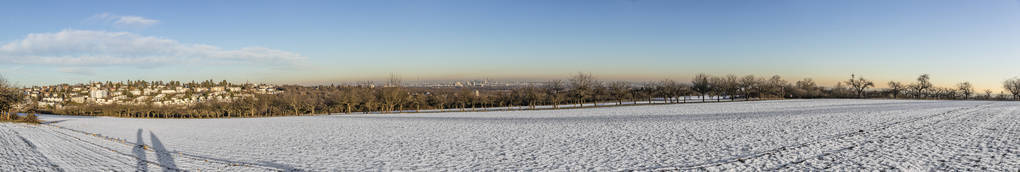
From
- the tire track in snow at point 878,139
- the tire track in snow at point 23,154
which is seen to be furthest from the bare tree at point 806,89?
the tire track in snow at point 23,154

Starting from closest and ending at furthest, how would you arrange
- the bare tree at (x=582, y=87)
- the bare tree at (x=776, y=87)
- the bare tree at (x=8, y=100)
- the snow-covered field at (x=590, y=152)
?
the snow-covered field at (x=590, y=152) → the bare tree at (x=8, y=100) → the bare tree at (x=582, y=87) → the bare tree at (x=776, y=87)

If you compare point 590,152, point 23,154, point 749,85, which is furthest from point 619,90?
point 23,154

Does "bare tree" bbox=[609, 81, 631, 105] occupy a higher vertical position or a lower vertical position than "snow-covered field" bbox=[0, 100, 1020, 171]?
higher

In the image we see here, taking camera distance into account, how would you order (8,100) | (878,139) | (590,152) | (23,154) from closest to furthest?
(23,154) → (590,152) → (878,139) → (8,100)

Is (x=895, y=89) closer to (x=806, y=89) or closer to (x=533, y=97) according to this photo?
(x=806, y=89)

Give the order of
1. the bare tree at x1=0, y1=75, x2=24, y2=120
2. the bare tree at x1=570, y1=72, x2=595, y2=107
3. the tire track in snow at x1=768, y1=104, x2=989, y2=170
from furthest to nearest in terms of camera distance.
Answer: the bare tree at x1=570, y1=72, x2=595, y2=107, the bare tree at x1=0, y1=75, x2=24, y2=120, the tire track in snow at x1=768, y1=104, x2=989, y2=170

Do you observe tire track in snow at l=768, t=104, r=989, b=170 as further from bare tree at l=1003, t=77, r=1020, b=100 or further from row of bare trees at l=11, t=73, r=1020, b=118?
bare tree at l=1003, t=77, r=1020, b=100

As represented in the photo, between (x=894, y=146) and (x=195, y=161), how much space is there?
23.6 meters

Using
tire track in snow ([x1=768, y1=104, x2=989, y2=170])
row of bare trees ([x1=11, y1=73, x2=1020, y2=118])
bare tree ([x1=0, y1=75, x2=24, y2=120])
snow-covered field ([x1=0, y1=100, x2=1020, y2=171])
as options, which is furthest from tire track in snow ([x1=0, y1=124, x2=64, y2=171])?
row of bare trees ([x1=11, y1=73, x2=1020, y2=118])

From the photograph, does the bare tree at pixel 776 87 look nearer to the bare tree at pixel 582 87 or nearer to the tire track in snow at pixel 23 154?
the bare tree at pixel 582 87

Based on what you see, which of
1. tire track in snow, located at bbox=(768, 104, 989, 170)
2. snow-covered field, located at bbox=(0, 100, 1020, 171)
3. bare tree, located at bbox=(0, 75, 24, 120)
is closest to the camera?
snow-covered field, located at bbox=(0, 100, 1020, 171)

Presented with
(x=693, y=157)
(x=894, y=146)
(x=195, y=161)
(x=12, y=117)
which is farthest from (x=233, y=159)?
(x=12, y=117)

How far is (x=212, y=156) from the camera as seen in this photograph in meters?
15.9

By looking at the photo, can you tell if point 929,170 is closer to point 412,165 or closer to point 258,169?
point 412,165
